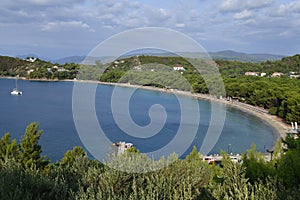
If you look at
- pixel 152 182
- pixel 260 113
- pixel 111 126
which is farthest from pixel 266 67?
pixel 152 182

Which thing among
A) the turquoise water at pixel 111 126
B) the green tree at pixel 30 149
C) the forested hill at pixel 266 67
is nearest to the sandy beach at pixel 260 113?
the turquoise water at pixel 111 126

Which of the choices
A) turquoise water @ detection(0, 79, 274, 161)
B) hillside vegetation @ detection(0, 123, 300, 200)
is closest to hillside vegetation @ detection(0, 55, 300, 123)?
turquoise water @ detection(0, 79, 274, 161)

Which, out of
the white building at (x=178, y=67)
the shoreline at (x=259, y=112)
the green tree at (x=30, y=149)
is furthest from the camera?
the white building at (x=178, y=67)

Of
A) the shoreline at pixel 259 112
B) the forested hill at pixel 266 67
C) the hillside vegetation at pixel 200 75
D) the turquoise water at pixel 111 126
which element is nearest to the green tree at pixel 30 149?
the hillside vegetation at pixel 200 75

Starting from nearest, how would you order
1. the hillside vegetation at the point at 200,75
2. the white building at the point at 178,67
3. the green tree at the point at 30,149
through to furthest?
the green tree at the point at 30,149 < the hillside vegetation at the point at 200,75 < the white building at the point at 178,67

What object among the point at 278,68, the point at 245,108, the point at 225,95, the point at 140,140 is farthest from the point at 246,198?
the point at 278,68

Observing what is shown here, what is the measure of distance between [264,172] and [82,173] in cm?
249

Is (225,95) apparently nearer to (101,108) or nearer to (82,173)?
(101,108)

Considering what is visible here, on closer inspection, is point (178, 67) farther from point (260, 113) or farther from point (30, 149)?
point (30, 149)

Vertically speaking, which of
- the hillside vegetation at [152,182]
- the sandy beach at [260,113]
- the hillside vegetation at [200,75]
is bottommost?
the sandy beach at [260,113]

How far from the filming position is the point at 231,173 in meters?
3.80

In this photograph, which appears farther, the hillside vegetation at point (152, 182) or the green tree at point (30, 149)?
the green tree at point (30, 149)

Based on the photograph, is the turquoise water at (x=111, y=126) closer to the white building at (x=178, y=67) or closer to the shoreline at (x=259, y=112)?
the shoreline at (x=259, y=112)

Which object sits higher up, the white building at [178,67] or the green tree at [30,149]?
the white building at [178,67]
